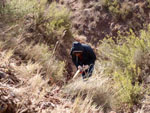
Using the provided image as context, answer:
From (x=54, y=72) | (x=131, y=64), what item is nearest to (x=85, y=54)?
(x=131, y=64)

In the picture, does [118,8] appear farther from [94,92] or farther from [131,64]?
[94,92]

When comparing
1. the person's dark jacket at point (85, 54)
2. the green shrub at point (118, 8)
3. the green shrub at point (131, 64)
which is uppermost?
the green shrub at point (118, 8)

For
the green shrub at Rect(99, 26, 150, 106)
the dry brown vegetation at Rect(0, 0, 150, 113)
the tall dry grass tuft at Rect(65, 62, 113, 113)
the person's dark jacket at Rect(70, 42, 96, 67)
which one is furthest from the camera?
the person's dark jacket at Rect(70, 42, 96, 67)

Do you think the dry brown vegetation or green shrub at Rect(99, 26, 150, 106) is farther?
green shrub at Rect(99, 26, 150, 106)

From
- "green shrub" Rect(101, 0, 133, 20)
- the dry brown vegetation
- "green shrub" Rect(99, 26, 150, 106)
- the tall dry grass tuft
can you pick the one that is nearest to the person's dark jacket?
the dry brown vegetation

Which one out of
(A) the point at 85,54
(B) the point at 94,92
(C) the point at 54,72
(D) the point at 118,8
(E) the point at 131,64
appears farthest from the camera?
(D) the point at 118,8

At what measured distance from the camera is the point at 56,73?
4172 mm

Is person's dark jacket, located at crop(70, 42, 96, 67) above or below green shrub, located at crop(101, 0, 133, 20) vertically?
below

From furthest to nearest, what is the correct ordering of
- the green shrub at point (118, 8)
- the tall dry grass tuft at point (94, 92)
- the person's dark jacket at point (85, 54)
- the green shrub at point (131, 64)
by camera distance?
the green shrub at point (118, 8)
the person's dark jacket at point (85, 54)
the green shrub at point (131, 64)
the tall dry grass tuft at point (94, 92)

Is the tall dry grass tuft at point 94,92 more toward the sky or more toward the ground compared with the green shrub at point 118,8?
more toward the ground

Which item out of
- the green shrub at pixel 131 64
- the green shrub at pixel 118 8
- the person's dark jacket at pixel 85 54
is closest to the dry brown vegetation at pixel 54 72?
the green shrub at pixel 131 64

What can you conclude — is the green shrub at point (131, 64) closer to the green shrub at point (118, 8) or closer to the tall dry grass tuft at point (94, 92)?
the tall dry grass tuft at point (94, 92)

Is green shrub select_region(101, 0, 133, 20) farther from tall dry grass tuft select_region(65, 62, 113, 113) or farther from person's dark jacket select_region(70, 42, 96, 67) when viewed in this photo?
tall dry grass tuft select_region(65, 62, 113, 113)

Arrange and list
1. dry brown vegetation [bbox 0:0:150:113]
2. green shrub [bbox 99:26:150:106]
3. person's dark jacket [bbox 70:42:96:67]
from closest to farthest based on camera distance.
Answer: dry brown vegetation [bbox 0:0:150:113], green shrub [bbox 99:26:150:106], person's dark jacket [bbox 70:42:96:67]
